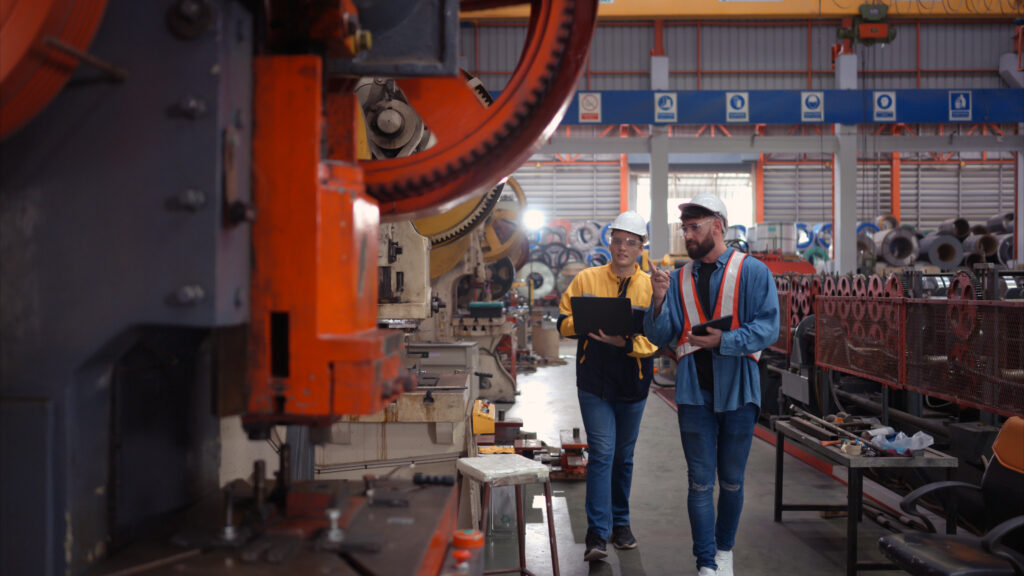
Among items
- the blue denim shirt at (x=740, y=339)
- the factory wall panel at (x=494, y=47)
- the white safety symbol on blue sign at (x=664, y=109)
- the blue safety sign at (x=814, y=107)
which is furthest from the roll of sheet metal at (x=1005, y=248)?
the blue denim shirt at (x=740, y=339)

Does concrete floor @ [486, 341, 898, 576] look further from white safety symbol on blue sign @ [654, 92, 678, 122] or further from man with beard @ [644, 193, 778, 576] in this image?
white safety symbol on blue sign @ [654, 92, 678, 122]

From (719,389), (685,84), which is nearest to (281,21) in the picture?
(719,389)

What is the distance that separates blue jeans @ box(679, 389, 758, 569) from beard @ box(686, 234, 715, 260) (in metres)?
0.62

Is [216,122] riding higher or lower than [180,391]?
higher

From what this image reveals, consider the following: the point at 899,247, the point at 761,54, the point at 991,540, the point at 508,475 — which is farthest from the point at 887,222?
the point at 508,475

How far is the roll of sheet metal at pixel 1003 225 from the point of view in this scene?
46.3 ft

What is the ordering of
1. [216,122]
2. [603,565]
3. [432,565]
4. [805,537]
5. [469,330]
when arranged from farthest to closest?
[469,330]
[805,537]
[603,565]
[432,565]
[216,122]

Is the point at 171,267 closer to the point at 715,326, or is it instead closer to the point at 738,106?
the point at 715,326

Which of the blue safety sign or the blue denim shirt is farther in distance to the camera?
the blue safety sign

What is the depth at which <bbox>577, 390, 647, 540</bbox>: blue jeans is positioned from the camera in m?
3.54

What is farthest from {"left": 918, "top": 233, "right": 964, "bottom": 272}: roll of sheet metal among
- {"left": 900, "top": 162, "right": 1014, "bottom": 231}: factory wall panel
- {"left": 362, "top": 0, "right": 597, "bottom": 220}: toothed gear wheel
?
{"left": 362, "top": 0, "right": 597, "bottom": 220}: toothed gear wheel

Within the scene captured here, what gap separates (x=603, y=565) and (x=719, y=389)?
1197 mm

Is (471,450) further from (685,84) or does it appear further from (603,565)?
(685,84)

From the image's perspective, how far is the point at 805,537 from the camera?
3.95 metres
